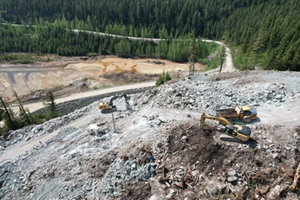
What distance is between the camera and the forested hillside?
9138 cm

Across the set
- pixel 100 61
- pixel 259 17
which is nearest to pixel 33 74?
pixel 100 61

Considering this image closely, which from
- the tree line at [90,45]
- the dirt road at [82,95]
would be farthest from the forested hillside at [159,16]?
the dirt road at [82,95]

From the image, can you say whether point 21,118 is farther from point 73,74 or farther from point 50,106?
point 73,74

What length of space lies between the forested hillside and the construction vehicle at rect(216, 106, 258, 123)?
59.4 meters

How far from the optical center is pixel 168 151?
883 inches

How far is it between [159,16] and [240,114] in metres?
101

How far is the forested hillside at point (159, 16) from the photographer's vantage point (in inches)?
3597

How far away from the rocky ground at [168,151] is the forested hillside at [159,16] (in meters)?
56.4

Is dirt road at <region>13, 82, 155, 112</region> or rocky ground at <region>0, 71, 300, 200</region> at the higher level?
rocky ground at <region>0, 71, 300, 200</region>

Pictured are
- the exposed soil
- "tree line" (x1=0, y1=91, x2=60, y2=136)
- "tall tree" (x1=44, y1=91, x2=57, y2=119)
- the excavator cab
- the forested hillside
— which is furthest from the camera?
the forested hillside

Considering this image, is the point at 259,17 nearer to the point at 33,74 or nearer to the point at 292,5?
the point at 292,5

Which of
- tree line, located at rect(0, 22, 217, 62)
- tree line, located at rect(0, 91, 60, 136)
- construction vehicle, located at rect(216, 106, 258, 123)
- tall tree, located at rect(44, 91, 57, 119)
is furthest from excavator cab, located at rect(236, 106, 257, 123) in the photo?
tree line, located at rect(0, 22, 217, 62)

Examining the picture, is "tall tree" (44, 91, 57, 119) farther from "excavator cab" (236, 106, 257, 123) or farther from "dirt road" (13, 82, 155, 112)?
→ "excavator cab" (236, 106, 257, 123)

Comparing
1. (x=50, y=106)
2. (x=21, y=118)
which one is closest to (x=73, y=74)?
(x=50, y=106)
